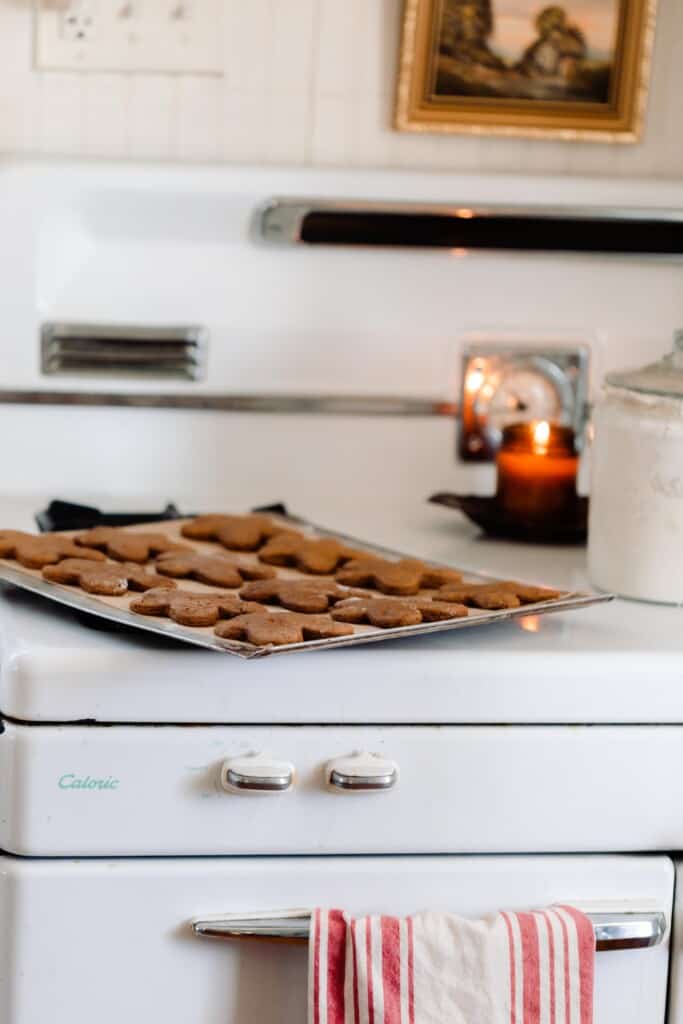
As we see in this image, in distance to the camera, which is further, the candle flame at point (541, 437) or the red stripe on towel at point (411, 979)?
the candle flame at point (541, 437)

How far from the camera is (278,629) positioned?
1.03 m

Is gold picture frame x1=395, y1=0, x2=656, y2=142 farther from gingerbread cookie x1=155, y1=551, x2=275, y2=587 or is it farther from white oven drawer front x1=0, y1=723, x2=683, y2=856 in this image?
white oven drawer front x1=0, y1=723, x2=683, y2=856

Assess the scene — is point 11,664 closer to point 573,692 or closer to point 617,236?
point 573,692

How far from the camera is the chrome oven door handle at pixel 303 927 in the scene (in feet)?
3.44

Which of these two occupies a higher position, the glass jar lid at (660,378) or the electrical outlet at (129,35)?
the electrical outlet at (129,35)

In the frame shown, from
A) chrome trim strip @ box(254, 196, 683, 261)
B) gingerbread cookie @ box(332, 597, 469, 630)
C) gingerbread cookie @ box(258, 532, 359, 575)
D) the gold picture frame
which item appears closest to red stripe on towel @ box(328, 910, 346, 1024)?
gingerbread cookie @ box(332, 597, 469, 630)

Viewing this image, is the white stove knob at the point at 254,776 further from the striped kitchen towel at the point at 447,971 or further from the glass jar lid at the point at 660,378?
the glass jar lid at the point at 660,378

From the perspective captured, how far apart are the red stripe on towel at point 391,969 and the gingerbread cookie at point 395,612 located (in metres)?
0.21

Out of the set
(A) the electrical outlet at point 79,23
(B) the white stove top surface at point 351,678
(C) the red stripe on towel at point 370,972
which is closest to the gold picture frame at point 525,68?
(A) the electrical outlet at point 79,23

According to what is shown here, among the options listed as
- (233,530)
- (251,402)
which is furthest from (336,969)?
(251,402)

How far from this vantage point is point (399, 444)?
168 cm

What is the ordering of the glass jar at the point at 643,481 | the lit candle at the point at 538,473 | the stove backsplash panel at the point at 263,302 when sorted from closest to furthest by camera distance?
the glass jar at the point at 643,481 → the lit candle at the point at 538,473 → the stove backsplash panel at the point at 263,302

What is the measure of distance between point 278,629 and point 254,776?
0.11 metres

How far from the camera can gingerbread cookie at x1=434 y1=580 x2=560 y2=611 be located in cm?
114
